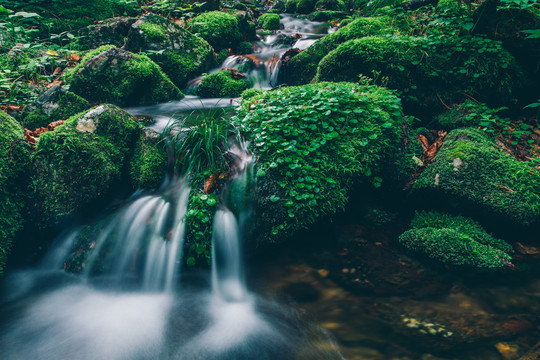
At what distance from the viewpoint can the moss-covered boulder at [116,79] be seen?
218 inches

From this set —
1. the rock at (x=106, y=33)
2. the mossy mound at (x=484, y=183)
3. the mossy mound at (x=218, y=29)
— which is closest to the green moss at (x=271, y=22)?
the mossy mound at (x=218, y=29)

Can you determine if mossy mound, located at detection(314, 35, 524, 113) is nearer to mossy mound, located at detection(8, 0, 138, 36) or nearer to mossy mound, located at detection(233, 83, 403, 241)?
mossy mound, located at detection(233, 83, 403, 241)

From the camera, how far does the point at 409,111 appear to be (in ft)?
16.4

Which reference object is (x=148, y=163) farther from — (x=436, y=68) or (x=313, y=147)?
(x=436, y=68)

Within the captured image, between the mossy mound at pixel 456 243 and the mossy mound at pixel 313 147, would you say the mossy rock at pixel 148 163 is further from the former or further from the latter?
the mossy mound at pixel 456 243

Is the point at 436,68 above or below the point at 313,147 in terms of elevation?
above

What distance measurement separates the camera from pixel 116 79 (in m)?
5.73

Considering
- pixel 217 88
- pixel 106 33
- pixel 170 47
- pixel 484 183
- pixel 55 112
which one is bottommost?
pixel 484 183

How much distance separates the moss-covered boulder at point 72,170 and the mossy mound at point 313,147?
1.90 m

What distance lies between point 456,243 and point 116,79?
649cm

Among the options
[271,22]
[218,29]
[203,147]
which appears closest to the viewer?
[203,147]

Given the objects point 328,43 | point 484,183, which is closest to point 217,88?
point 328,43

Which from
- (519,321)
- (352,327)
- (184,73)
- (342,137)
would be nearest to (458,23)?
(342,137)

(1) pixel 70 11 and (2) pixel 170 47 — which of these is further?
(1) pixel 70 11
